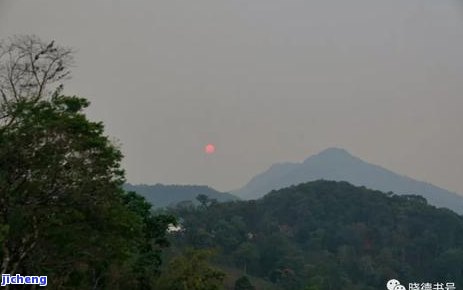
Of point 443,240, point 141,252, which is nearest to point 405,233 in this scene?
point 443,240

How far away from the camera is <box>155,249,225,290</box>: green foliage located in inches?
866

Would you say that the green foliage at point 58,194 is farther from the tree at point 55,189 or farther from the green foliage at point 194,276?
the green foliage at point 194,276

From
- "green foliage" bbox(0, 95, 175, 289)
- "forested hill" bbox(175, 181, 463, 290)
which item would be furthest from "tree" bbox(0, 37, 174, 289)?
"forested hill" bbox(175, 181, 463, 290)

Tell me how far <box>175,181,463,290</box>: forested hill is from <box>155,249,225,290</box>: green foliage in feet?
172

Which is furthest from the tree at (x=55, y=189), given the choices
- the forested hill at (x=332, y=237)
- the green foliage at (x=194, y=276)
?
the forested hill at (x=332, y=237)

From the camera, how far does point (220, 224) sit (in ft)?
313

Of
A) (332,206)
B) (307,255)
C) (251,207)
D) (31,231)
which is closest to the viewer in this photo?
(31,231)

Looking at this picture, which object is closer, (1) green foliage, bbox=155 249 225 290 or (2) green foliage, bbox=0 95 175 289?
(2) green foliage, bbox=0 95 175 289

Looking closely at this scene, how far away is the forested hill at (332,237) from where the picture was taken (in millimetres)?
86625

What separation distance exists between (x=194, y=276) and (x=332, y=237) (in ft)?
301

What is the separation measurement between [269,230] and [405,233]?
28.5m

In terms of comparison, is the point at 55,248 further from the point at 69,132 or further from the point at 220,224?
the point at 220,224

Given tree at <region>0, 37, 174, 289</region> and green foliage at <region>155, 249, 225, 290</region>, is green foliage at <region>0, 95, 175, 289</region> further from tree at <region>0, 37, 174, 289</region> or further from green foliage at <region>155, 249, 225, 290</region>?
green foliage at <region>155, 249, 225, 290</region>

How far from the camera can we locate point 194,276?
22.1 metres
